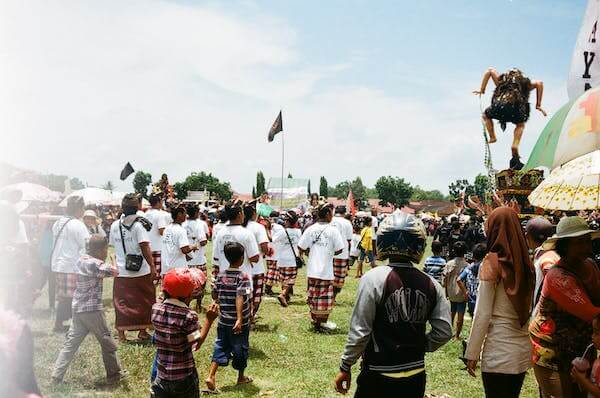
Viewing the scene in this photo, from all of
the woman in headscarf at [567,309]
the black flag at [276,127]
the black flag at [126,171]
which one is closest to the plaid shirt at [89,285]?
the woman in headscarf at [567,309]

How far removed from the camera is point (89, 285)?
5.51 metres

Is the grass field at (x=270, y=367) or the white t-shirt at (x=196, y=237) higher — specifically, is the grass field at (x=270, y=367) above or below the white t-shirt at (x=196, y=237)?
below

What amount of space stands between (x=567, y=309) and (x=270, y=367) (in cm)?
397

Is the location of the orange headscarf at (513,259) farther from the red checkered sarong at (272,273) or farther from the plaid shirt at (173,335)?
the red checkered sarong at (272,273)

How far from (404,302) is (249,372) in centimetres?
371

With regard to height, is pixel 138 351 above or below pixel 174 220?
below

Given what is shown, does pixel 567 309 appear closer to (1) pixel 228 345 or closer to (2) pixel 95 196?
(1) pixel 228 345

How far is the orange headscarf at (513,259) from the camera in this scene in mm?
3525

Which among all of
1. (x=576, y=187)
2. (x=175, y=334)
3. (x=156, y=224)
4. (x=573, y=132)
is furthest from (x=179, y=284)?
(x=156, y=224)

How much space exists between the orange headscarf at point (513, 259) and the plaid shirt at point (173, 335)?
90.8 inches

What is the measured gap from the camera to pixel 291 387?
579cm

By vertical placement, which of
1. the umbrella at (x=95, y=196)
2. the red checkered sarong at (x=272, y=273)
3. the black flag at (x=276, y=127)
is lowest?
the red checkered sarong at (x=272, y=273)

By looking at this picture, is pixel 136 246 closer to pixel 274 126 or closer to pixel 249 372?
pixel 249 372

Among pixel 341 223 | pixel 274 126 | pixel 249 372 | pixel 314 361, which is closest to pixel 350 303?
pixel 341 223
